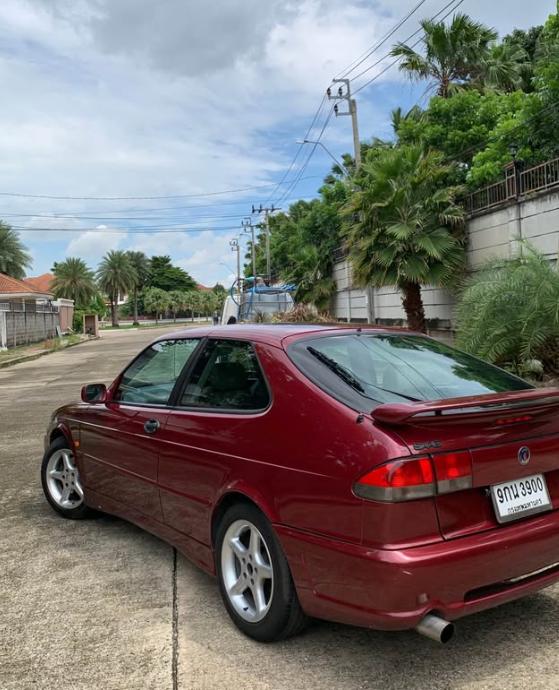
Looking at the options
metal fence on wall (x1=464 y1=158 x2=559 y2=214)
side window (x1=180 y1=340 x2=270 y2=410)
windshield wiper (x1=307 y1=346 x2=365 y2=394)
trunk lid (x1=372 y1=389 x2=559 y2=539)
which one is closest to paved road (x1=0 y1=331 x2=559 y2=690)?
trunk lid (x1=372 y1=389 x2=559 y2=539)

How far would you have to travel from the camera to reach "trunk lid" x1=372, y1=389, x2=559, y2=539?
101 inches

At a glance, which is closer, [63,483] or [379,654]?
[379,654]

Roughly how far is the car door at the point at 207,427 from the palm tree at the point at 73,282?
252 ft

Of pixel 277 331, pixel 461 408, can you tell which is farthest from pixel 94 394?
pixel 461 408

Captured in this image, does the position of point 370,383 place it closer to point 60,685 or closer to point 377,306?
point 60,685

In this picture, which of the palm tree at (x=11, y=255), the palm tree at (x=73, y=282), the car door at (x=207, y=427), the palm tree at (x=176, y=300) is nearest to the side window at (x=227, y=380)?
the car door at (x=207, y=427)

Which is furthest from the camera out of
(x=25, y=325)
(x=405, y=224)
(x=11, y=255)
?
(x=11, y=255)

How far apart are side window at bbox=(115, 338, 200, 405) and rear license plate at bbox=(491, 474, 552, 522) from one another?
194 cm

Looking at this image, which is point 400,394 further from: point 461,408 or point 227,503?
point 227,503

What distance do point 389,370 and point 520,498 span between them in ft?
2.75

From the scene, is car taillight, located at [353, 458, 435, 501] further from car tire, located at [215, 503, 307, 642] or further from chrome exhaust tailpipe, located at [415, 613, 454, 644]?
car tire, located at [215, 503, 307, 642]

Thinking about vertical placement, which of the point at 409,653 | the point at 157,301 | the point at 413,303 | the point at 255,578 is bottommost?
the point at 409,653

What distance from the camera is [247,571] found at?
3.12 meters

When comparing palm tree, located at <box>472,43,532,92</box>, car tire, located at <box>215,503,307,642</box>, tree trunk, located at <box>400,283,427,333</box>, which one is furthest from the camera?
palm tree, located at <box>472,43,532,92</box>
